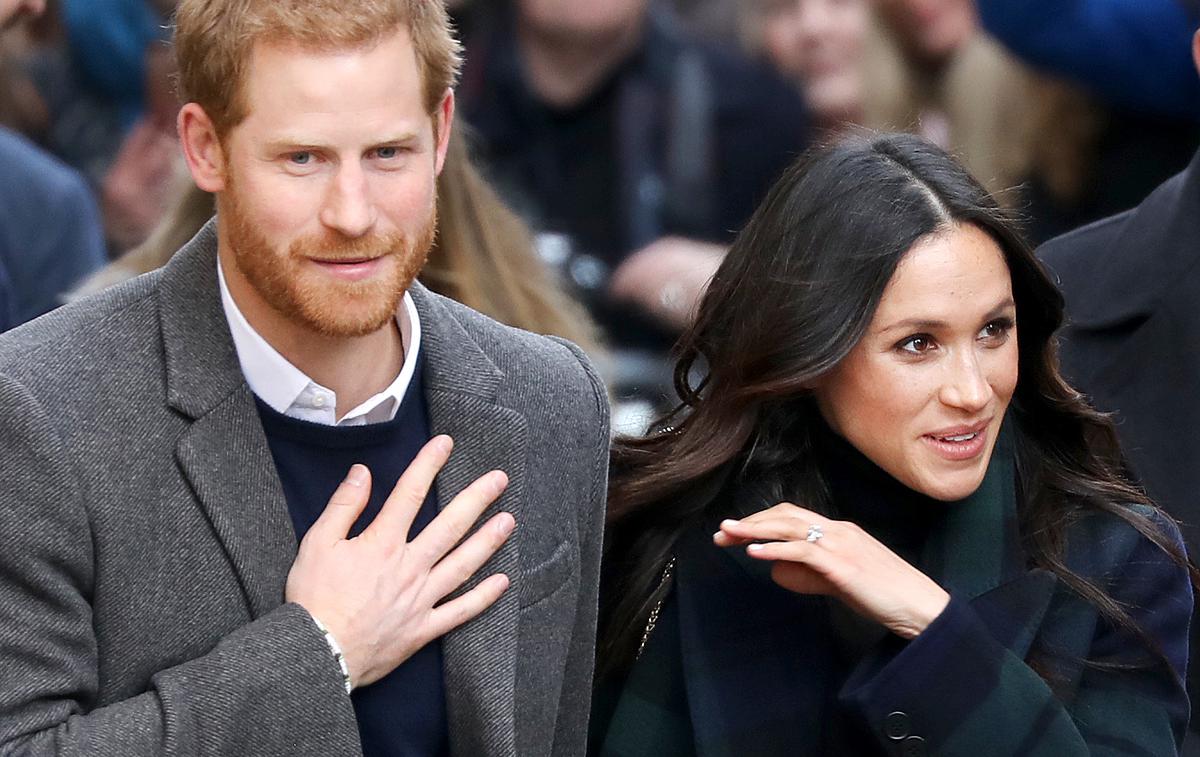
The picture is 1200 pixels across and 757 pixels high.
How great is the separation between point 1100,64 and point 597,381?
93.1 inches

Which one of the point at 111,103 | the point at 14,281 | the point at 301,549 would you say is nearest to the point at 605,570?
the point at 301,549

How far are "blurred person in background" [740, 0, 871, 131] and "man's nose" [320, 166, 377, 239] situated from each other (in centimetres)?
363

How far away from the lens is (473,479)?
2.72m

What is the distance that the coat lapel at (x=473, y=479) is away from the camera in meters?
2.63

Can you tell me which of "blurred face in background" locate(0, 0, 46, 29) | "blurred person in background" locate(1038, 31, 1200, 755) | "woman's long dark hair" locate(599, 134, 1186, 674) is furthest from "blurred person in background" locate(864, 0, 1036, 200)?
"blurred face in background" locate(0, 0, 46, 29)

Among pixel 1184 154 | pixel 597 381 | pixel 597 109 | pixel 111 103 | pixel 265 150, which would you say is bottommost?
pixel 111 103

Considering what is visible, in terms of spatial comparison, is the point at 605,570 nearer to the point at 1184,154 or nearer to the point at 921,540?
the point at 921,540

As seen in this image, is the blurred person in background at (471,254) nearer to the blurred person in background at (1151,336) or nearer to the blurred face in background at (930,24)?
the blurred person in background at (1151,336)

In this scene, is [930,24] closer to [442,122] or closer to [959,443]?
[959,443]

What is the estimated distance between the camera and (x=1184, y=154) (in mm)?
4910

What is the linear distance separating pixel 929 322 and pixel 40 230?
2.51 metres

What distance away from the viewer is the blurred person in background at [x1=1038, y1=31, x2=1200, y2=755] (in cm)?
A: 349

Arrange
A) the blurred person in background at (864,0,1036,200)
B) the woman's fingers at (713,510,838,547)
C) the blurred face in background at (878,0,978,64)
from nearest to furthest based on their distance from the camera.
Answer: the woman's fingers at (713,510,838,547) → the blurred person in background at (864,0,1036,200) → the blurred face in background at (878,0,978,64)

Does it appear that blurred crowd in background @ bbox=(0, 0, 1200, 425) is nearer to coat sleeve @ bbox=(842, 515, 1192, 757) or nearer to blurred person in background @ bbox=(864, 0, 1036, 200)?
blurred person in background @ bbox=(864, 0, 1036, 200)
